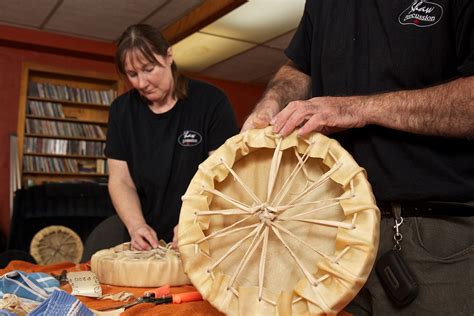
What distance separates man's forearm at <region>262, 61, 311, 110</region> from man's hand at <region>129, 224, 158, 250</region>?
25.9 inches

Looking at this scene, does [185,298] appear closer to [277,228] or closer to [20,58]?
[277,228]

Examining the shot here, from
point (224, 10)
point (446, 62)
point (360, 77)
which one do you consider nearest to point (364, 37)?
point (360, 77)

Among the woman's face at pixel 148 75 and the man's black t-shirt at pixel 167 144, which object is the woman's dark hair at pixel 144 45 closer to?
the woman's face at pixel 148 75

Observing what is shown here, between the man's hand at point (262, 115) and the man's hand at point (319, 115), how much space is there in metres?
0.07

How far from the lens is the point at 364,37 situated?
111 centimetres

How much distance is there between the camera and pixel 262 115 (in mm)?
1095

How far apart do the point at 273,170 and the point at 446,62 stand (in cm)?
44

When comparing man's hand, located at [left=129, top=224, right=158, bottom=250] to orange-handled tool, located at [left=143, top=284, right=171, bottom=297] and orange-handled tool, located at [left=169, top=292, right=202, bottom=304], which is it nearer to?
orange-handled tool, located at [left=143, top=284, right=171, bottom=297]

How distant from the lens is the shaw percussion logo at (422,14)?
3.23ft

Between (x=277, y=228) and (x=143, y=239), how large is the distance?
33.8 inches

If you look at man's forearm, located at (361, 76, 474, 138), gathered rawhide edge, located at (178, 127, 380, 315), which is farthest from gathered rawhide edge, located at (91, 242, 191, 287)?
man's forearm, located at (361, 76, 474, 138)

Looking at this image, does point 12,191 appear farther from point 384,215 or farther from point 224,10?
point 384,215

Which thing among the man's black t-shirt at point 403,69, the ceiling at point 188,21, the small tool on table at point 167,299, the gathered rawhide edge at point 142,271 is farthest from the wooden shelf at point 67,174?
the man's black t-shirt at point 403,69

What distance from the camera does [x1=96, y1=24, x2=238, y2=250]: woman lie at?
1924mm
